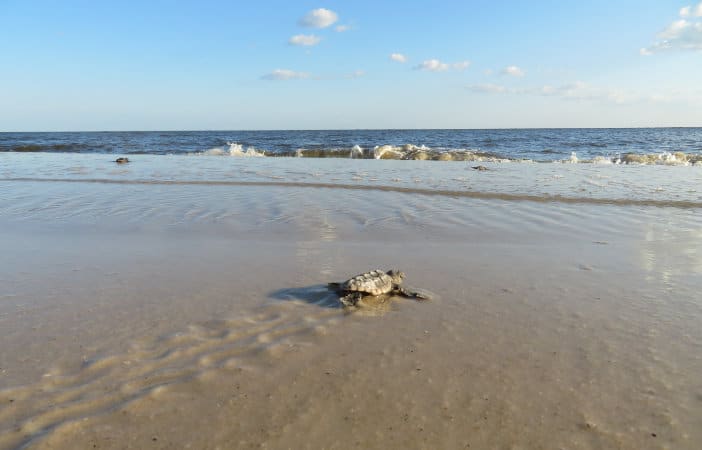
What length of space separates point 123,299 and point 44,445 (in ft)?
6.93

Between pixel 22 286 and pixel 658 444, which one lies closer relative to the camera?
pixel 658 444

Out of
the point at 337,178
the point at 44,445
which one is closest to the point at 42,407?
the point at 44,445

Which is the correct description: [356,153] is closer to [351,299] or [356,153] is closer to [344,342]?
[351,299]

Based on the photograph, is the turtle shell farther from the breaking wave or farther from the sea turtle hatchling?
the breaking wave

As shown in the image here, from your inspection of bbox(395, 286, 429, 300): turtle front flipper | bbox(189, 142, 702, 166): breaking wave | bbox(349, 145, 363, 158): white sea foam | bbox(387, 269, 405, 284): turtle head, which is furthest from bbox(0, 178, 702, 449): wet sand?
bbox(349, 145, 363, 158): white sea foam

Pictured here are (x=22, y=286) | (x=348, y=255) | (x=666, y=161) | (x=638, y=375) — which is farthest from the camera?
(x=666, y=161)

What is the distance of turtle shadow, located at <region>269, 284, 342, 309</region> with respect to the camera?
14.2 feet

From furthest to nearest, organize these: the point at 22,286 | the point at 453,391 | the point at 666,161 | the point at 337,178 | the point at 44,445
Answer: the point at 666,161
the point at 337,178
the point at 22,286
the point at 453,391
the point at 44,445

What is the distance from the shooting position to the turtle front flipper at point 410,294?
14.6 ft

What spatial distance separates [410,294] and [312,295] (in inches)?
38.6

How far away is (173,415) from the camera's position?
A: 2.60 meters

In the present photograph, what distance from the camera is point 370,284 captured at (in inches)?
168

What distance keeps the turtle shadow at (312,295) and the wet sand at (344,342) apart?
0.03 meters

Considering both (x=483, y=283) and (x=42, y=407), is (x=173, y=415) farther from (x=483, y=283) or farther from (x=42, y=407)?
(x=483, y=283)
